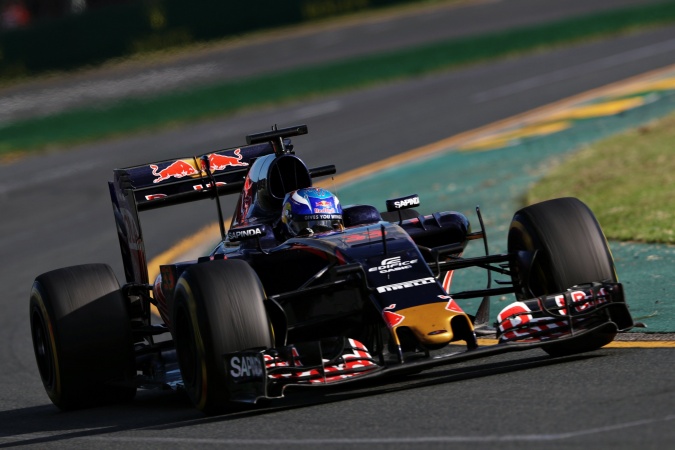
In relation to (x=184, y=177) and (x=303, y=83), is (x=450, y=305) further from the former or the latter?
(x=303, y=83)

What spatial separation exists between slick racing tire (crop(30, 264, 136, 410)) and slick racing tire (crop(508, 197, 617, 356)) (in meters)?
2.92

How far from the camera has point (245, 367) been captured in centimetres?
719

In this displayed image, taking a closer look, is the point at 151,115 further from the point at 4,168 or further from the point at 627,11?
the point at 627,11

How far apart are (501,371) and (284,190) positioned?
248 centimetres

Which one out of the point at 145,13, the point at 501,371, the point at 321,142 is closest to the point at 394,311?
the point at 501,371

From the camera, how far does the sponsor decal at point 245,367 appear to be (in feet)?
23.3

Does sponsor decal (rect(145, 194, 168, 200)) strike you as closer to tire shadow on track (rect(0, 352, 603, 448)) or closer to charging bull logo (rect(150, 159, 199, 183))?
charging bull logo (rect(150, 159, 199, 183))

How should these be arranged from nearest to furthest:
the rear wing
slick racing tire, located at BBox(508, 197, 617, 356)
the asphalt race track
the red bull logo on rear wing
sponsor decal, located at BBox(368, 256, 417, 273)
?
the asphalt race track < sponsor decal, located at BBox(368, 256, 417, 273) < slick racing tire, located at BBox(508, 197, 617, 356) < the rear wing < the red bull logo on rear wing

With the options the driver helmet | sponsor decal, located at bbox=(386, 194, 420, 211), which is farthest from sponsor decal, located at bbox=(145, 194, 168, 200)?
sponsor decal, located at bbox=(386, 194, 420, 211)

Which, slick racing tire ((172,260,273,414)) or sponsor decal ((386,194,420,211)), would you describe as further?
sponsor decal ((386,194,420,211))

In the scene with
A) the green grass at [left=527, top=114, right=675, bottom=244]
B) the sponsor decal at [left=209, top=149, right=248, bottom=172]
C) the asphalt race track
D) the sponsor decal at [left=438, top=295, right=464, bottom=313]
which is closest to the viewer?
the asphalt race track

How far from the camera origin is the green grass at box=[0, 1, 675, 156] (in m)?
28.9

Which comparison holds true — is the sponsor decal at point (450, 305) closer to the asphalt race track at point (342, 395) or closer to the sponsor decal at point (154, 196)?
the asphalt race track at point (342, 395)

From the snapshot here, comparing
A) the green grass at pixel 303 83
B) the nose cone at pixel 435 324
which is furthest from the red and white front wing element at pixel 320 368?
the green grass at pixel 303 83
